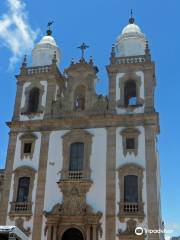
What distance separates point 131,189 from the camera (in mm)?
26297

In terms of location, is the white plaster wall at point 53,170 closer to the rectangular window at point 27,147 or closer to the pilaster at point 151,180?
the rectangular window at point 27,147

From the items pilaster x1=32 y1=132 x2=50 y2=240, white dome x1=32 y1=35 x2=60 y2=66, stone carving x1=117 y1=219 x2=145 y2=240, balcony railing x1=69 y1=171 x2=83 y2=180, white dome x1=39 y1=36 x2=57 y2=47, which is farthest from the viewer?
white dome x1=39 y1=36 x2=57 y2=47

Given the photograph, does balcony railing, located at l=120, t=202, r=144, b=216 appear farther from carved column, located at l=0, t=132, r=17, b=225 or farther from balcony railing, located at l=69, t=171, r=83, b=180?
carved column, located at l=0, t=132, r=17, b=225

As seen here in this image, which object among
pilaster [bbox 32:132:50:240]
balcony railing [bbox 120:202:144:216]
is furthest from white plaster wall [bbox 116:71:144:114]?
balcony railing [bbox 120:202:144:216]

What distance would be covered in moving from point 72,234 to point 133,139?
7.56m

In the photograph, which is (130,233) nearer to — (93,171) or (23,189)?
(93,171)

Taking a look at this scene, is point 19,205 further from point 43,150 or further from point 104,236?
point 104,236

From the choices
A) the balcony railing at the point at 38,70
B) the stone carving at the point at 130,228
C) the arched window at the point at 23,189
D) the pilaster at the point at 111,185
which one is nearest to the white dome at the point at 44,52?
the balcony railing at the point at 38,70

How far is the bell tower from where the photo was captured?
2530 cm

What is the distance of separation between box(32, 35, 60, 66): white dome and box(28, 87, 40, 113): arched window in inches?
113

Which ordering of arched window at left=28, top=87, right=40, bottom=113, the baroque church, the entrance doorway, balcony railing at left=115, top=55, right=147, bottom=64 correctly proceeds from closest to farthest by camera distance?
the baroque church → the entrance doorway → balcony railing at left=115, top=55, right=147, bottom=64 → arched window at left=28, top=87, right=40, bottom=113

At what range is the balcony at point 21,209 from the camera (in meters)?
27.0

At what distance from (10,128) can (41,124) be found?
249 centimetres

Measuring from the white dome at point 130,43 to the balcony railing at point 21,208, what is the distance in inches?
542
